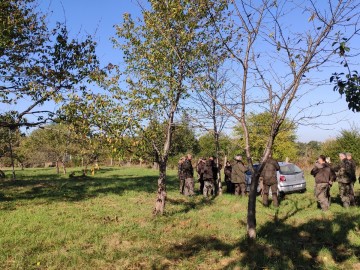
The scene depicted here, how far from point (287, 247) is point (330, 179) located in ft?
15.9

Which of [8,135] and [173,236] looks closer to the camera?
[173,236]

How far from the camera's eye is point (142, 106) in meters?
9.98

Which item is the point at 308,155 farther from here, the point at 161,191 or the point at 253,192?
the point at 253,192

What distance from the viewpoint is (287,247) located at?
772 centimetres

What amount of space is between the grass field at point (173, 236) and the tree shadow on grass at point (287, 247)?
2cm

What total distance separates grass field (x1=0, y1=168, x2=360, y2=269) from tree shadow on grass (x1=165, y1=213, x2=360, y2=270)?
2cm

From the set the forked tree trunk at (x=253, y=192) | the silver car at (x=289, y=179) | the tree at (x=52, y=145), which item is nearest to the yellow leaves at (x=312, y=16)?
the forked tree trunk at (x=253, y=192)

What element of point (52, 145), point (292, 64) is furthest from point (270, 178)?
point (52, 145)

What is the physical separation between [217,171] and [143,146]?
682 cm

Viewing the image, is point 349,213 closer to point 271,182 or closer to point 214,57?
point 271,182

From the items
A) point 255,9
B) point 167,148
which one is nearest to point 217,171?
point 167,148

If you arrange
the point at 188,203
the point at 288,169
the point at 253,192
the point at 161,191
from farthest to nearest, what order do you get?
1. the point at 288,169
2. the point at 188,203
3. the point at 161,191
4. the point at 253,192

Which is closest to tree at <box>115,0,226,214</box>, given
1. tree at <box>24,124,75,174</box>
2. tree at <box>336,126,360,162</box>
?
tree at <box>24,124,75,174</box>

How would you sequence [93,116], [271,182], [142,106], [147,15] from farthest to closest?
[271,182], [147,15], [142,106], [93,116]
